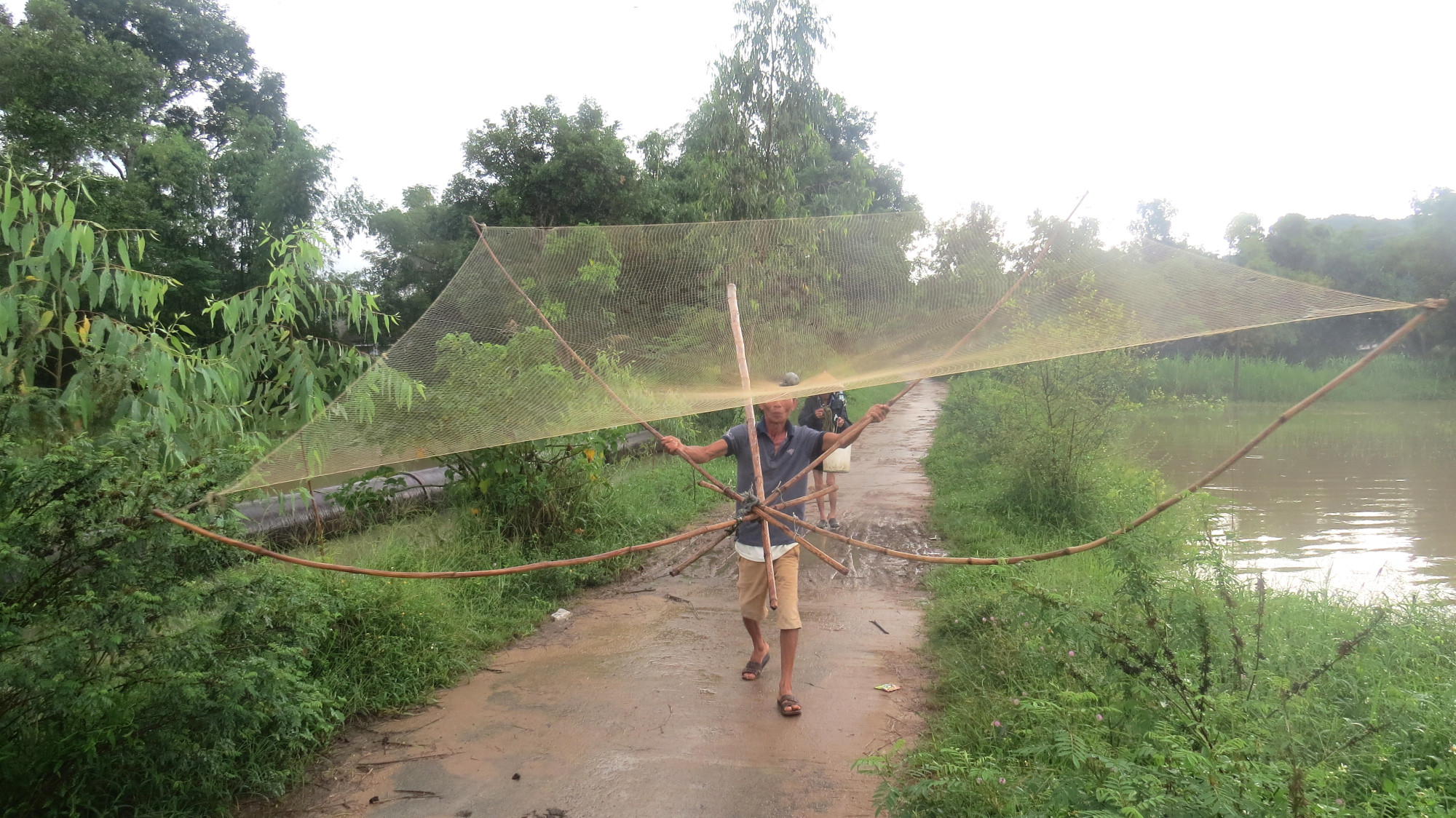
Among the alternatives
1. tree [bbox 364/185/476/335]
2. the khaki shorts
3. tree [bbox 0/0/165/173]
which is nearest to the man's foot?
the khaki shorts

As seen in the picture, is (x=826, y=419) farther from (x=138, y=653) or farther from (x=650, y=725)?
(x=138, y=653)

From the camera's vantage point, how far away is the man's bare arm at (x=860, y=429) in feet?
10.5

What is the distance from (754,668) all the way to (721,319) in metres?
1.71

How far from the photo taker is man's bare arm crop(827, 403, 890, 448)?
3.20 meters

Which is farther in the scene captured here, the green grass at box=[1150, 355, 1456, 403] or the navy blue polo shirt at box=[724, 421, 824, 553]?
the green grass at box=[1150, 355, 1456, 403]

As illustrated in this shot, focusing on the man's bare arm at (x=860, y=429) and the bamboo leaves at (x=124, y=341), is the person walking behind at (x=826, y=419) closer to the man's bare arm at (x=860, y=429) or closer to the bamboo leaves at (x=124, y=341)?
the man's bare arm at (x=860, y=429)

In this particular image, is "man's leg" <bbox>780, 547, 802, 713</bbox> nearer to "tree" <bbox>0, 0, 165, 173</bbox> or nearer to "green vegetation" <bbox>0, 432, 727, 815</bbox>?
"green vegetation" <bbox>0, 432, 727, 815</bbox>

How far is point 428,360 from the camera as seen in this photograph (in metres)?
3.77

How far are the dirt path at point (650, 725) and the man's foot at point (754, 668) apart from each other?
56mm

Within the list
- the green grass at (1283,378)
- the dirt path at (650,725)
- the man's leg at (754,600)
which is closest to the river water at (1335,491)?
the green grass at (1283,378)

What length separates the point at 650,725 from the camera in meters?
3.38

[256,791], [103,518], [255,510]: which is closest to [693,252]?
[103,518]

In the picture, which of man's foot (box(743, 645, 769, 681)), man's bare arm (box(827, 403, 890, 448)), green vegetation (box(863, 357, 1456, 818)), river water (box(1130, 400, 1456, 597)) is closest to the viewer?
green vegetation (box(863, 357, 1456, 818))

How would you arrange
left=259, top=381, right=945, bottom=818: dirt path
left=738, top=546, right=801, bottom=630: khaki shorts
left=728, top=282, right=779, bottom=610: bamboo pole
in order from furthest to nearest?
1. left=738, top=546, right=801, bottom=630: khaki shorts
2. left=728, top=282, right=779, bottom=610: bamboo pole
3. left=259, top=381, right=945, bottom=818: dirt path
